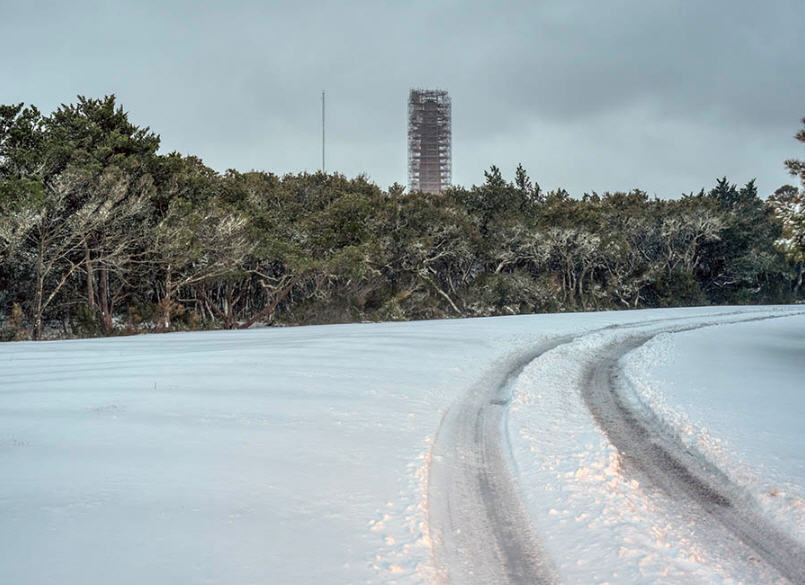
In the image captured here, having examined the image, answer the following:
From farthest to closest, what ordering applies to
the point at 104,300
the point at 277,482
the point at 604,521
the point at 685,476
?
the point at 104,300
the point at 685,476
the point at 277,482
the point at 604,521

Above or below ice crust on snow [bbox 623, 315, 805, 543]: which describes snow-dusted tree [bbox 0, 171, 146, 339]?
above

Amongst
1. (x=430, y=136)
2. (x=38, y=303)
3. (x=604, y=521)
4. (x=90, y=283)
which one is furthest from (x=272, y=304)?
(x=430, y=136)

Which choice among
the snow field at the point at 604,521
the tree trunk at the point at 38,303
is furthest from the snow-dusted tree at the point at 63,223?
the snow field at the point at 604,521

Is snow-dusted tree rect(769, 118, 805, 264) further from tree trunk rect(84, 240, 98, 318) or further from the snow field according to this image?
tree trunk rect(84, 240, 98, 318)

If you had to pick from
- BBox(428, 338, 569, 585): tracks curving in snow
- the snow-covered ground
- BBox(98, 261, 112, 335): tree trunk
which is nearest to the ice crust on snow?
the snow-covered ground

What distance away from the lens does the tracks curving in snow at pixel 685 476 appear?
350 cm

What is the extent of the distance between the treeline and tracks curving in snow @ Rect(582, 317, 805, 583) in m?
14.8

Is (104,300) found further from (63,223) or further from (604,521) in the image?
(604,521)

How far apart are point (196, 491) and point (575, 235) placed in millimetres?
31622

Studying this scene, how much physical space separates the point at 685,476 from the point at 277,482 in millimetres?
3390

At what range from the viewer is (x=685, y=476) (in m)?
4.80

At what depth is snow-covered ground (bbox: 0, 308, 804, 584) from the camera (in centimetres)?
312

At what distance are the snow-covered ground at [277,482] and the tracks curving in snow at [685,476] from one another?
9.7 inches

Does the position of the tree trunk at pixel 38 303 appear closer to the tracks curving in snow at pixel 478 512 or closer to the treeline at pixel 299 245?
the treeline at pixel 299 245
